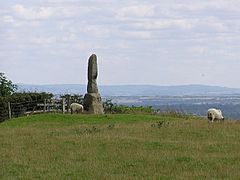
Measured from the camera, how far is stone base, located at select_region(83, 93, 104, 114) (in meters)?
44.1

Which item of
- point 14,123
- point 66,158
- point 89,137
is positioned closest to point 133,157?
point 66,158

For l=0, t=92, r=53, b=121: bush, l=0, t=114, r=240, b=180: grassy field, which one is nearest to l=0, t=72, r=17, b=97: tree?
l=0, t=92, r=53, b=121: bush

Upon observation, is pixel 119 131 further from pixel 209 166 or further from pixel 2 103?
pixel 2 103

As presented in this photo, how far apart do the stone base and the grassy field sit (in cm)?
1310

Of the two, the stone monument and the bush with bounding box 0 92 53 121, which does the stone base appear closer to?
the stone monument

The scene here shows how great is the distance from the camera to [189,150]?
21.7 metres

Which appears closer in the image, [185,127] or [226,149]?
[226,149]

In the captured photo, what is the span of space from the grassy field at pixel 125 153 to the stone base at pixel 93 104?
1310 centimetres

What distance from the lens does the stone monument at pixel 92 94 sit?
44169mm

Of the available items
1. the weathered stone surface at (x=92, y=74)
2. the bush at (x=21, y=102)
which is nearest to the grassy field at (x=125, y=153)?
the bush at (x=21, y=102)

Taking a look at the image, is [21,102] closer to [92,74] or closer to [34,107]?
[34,107]

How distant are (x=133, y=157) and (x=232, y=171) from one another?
160 inches

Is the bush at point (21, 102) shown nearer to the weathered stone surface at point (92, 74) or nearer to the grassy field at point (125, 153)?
the weathered stone surface at point (92, 74)

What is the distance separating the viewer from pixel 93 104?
1737 inches
